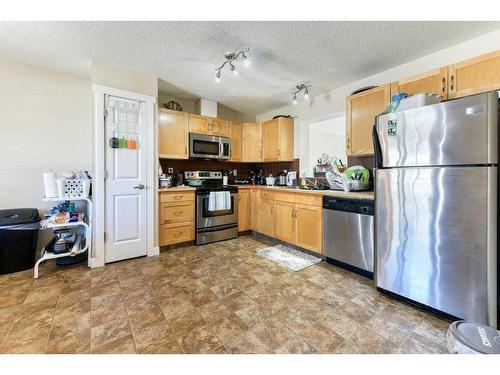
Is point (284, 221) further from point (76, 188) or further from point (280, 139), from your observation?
point (76, 188)

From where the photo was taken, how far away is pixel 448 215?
155cm

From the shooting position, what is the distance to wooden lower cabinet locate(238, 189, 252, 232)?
3.75 metres

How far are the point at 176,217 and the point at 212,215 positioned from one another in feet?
1.76

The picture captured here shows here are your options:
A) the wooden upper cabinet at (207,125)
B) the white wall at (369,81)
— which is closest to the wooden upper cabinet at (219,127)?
the wooden upper cabinet at (207,125)

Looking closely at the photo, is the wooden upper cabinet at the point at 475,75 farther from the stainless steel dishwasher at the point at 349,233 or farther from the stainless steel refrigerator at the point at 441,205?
the stainless steel dishwasher at the point at 349,233

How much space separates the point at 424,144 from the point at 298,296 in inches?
61.9

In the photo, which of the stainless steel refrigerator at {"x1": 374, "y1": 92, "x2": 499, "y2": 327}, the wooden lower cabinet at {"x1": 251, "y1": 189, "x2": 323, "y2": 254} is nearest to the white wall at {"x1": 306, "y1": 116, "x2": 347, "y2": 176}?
the wooden lower cabinet at {"x1": 251, "y1": 189, "x2": 323, "y2": 254}

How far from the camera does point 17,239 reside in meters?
2.32

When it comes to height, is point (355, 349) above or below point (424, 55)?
below

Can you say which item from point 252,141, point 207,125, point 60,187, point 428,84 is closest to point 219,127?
point 207,125

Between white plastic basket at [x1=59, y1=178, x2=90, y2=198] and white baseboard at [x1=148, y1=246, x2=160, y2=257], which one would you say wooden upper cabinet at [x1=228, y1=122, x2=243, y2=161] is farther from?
white plastic basket at [x1=59, y1=178, x2=90, y2=198]

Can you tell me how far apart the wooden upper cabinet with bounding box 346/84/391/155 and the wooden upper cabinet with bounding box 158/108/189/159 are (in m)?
2.36
